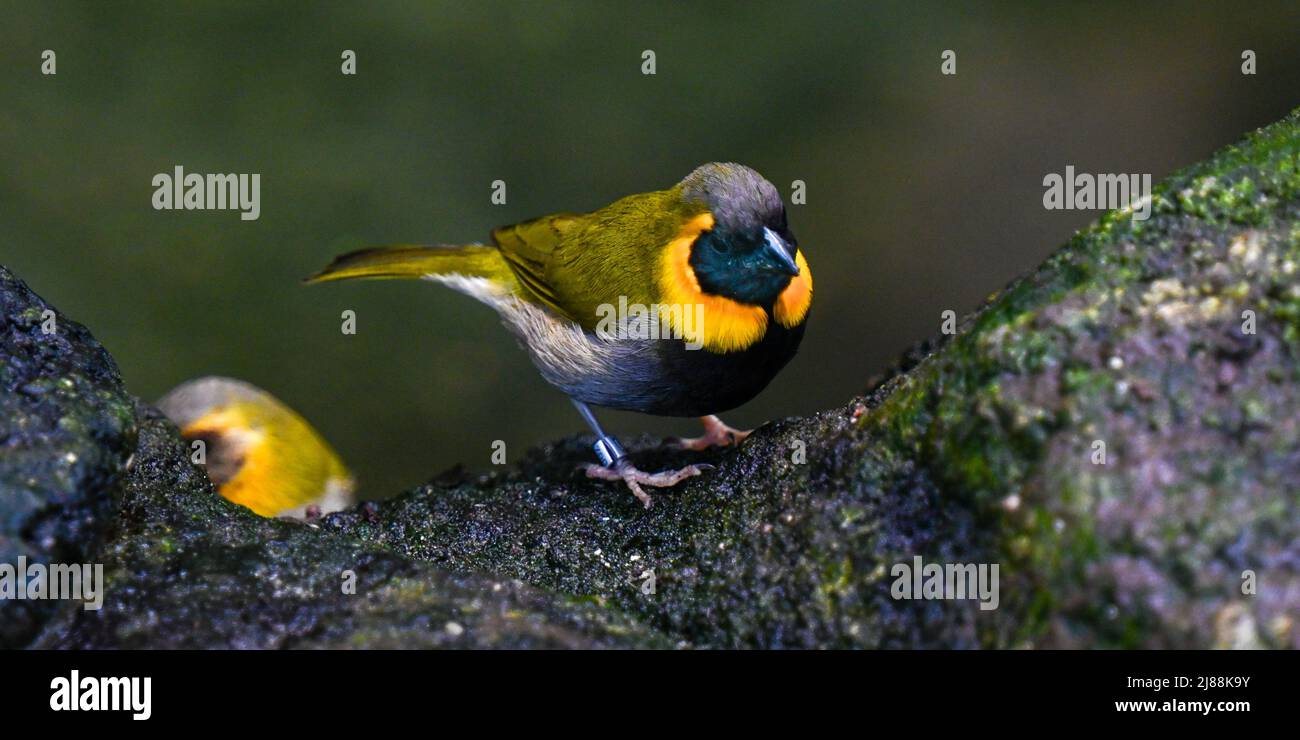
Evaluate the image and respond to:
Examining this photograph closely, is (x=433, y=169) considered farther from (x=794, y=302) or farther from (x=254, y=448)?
(x=794, y=302)

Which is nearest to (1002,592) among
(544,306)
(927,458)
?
(927,458)

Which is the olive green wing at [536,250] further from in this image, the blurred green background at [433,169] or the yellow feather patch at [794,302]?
the blurred green background at [433,169]

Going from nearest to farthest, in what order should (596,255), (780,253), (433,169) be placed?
(780,253) → (596,255) → (433,169)

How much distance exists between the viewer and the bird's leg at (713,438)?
4.02 metres

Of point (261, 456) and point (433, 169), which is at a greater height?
point (433, 169)

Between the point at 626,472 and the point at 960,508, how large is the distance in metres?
1.39

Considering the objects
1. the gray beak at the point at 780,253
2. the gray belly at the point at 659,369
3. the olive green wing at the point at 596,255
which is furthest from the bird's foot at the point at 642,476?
the gray beak at the point at 780,253

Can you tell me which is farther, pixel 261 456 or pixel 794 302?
pixel 261 456

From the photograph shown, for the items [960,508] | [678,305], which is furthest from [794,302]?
[960,508]

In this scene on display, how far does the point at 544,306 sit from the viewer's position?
4.24 metres

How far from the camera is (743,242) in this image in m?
3.59

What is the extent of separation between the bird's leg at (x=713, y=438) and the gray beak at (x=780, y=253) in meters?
0.71

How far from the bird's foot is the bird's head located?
561mm

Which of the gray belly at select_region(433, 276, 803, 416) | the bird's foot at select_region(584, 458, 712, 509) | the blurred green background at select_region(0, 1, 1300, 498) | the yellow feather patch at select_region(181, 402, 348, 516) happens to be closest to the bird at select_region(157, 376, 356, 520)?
the yellow feather patch at select_region(181, 402, 348, 516)
